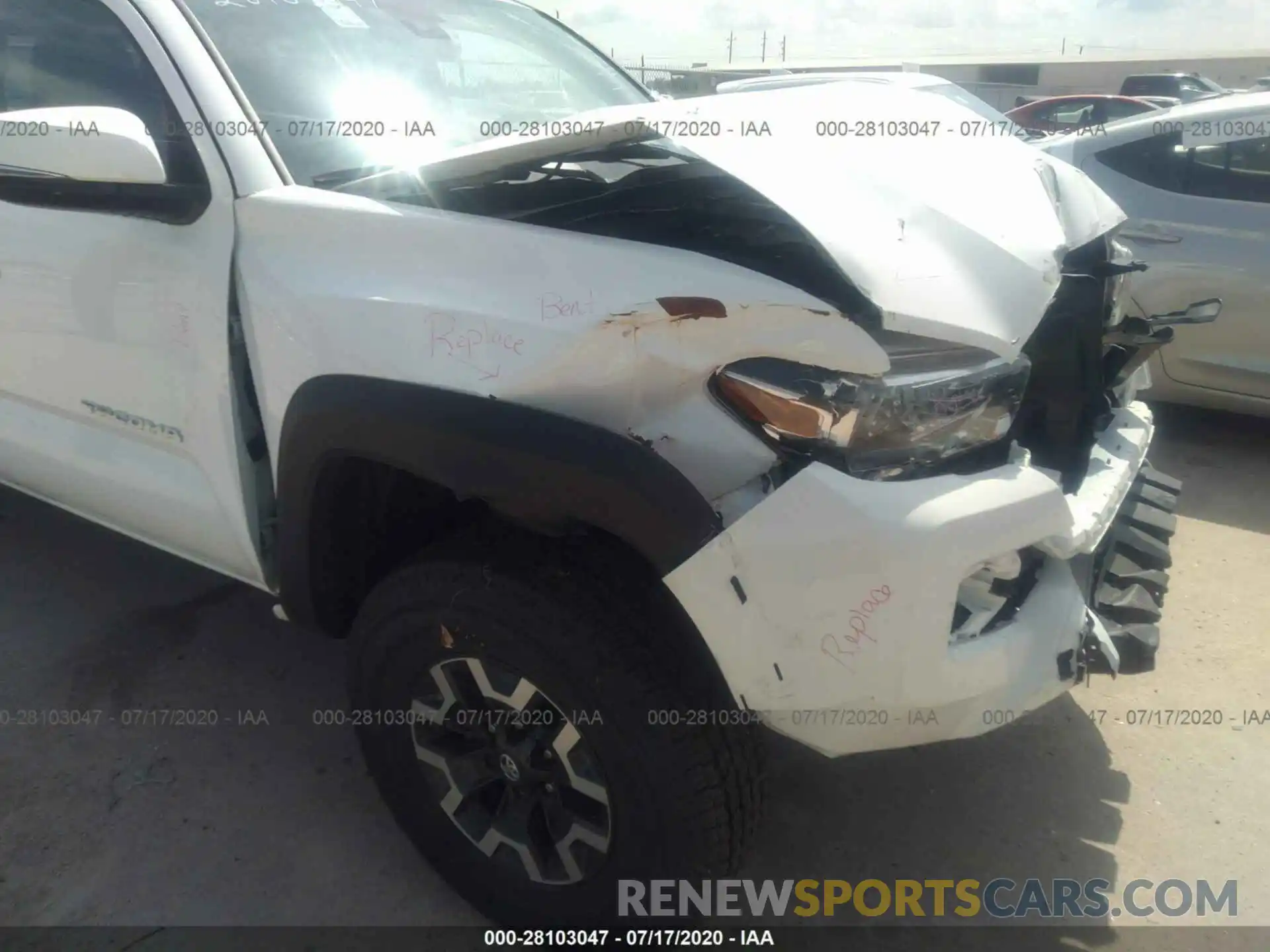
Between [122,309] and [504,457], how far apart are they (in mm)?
1181

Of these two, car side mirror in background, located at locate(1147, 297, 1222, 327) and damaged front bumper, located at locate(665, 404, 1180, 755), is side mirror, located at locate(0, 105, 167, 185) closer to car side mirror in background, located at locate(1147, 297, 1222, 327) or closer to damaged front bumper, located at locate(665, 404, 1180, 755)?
damaged front bumper, located at locate(665, 404, 1180, 755)

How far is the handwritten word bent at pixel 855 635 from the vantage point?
1.39 m

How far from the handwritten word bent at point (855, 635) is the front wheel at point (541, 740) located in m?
0.27

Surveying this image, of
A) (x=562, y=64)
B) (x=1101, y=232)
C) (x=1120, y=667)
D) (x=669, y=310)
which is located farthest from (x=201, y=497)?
(x=1101, y=232)

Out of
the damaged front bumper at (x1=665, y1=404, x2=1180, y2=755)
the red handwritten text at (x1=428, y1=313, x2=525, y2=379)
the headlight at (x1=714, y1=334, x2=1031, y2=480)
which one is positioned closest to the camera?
the damaged front bumper at (x1=665, y1=404, x2=1180, y2=755)

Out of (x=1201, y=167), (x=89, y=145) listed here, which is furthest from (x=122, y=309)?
(x=1201, y=167)

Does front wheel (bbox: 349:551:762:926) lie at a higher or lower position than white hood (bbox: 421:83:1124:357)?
lower

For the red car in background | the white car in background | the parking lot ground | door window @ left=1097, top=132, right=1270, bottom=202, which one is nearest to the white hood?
the parking lot ground

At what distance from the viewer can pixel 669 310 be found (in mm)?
1497

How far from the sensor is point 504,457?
158cm

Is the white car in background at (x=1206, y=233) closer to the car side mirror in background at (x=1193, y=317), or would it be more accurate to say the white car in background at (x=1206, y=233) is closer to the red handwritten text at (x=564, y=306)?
the car side mirror in background at (x=1193, y=317)

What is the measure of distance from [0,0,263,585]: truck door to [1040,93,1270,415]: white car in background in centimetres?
359

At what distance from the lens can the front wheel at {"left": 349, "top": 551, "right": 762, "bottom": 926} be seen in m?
1.61

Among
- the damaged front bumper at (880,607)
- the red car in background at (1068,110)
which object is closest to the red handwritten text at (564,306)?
the damaged front bumper at (880,607)
